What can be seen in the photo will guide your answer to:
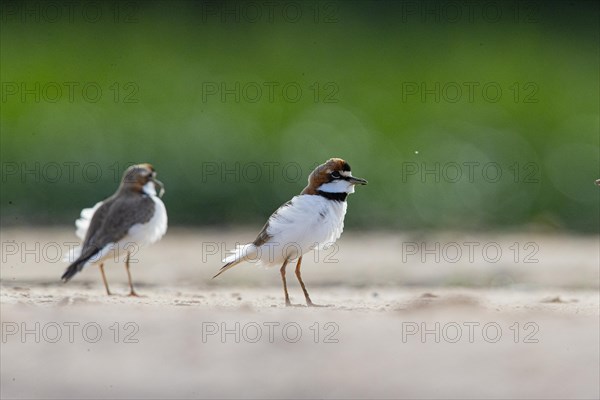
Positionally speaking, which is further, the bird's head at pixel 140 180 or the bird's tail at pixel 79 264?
the bird's head at pixel 140 180

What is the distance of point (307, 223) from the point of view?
8.39 m

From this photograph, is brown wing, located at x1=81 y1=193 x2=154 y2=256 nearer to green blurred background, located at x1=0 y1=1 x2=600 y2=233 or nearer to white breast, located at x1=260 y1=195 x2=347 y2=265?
white breast, located at x1=260 y1=195 x2=347 y2=265

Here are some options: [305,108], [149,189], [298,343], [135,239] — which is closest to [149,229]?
[135,239]

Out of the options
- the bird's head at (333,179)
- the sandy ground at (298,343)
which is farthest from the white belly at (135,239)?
the bird's head at (333,179)

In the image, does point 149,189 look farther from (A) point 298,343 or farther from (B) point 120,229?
(A) point 298,343

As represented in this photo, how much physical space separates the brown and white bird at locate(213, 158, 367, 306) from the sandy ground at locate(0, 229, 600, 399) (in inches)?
11.6

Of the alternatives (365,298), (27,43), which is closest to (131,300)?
(365,298)

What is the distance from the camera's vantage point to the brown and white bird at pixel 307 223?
841 cm

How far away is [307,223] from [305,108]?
999 cm

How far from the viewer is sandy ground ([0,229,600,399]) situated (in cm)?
636

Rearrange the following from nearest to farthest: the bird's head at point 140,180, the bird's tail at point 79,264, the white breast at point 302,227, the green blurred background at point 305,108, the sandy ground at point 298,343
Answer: the sandy ground at point 298,343
the white breast at point 302,227
the bird's tail at point 79,264
the bird's head at point 140,180
the green blurred background at point 305,108

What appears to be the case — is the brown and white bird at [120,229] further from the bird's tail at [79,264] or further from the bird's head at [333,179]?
the bird's head at [333,179]

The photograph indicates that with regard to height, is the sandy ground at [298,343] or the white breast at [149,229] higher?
the white breast at [149,229]

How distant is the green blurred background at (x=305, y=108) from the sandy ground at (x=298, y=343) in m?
5.22
